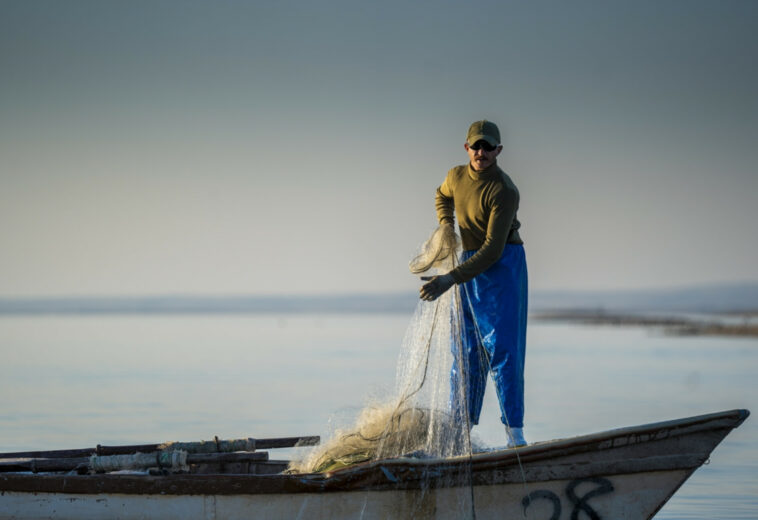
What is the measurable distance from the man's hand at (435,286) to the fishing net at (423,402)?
206 millimetres

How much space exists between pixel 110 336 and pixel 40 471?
25071 millimetres

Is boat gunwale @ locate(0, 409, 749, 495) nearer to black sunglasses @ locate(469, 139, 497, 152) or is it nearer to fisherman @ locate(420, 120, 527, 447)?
fisherman @ locate(420, 120, 527, 447)

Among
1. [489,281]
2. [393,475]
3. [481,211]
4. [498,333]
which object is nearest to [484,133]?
[481,211]

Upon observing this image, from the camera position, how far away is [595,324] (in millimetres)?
38219

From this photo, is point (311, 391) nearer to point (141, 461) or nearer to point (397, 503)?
point (141, 461)

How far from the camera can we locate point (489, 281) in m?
6.01

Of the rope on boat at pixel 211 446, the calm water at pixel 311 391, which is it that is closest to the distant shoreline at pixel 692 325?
the calm water at pixel 311 391

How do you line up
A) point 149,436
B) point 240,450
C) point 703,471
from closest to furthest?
point 240,450
point 703,471
point 149,436

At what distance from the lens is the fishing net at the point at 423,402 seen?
19.8 ft

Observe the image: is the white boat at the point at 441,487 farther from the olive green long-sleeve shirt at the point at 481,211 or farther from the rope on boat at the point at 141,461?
the olive green long-sleeve shirt at the point at 481,211

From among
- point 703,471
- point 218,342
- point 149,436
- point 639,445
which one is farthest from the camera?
point 218,342

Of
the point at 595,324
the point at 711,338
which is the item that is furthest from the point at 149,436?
the point at 595,324

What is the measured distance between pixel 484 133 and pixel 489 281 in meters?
0.78

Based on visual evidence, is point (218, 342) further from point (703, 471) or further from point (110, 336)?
point (703, 471)
